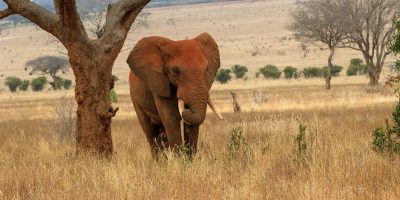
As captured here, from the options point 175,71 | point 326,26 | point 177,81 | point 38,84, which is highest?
point 175,71

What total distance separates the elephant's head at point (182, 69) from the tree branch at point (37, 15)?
1122mm

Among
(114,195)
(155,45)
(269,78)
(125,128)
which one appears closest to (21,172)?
(114,195)

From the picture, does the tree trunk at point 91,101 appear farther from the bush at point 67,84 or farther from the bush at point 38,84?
the bush at point 67,84

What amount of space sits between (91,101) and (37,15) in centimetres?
143

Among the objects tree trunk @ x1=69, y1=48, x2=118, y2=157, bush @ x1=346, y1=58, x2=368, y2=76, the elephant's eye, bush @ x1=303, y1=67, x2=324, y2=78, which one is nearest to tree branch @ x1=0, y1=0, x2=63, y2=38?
tree trunk @ x1=69, y1=48, x2=118, y2=157

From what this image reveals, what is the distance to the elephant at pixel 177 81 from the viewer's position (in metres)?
8.48

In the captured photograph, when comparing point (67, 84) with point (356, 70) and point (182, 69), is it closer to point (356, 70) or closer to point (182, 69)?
point (356, 70)

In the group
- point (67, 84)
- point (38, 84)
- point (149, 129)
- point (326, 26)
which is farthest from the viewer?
point (67, 84)

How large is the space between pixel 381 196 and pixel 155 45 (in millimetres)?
4485

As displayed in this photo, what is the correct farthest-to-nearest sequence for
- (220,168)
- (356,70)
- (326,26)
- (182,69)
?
(356,70) < (326,26) < (182,69) < (220,168)

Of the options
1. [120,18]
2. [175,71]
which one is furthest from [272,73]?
[175,71]

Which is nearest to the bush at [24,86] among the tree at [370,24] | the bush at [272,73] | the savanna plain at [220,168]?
the bush at [272,73]

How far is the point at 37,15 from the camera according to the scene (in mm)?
9492

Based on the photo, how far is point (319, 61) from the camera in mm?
76062
